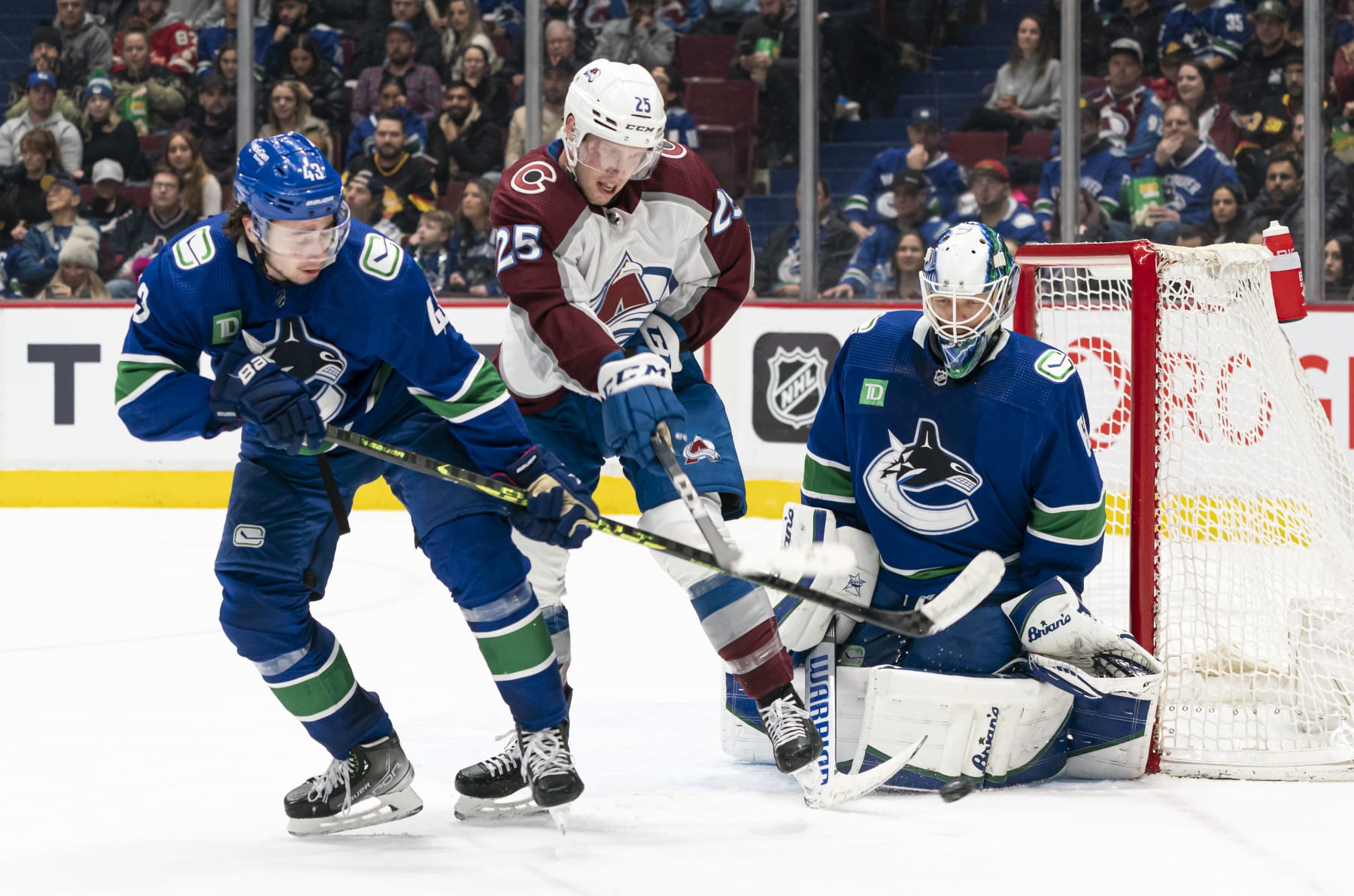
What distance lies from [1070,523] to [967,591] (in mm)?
228

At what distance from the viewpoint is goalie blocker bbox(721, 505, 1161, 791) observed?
2795 mm

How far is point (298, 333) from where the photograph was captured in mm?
2467

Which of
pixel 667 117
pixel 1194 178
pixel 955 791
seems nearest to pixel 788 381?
pixel 667 117

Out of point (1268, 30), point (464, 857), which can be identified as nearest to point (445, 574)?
point (464, 857)

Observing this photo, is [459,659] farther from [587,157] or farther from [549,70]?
[549,70]

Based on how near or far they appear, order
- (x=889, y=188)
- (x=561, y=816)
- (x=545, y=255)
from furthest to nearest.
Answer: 1. (x=889, y=188)
2. (x=545, y=255)
3. (x=561, y=816)

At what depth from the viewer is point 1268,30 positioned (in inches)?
243

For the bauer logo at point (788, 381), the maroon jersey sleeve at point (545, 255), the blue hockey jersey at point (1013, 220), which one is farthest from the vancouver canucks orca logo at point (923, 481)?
the blue hockey jersey at point (1013, 220)

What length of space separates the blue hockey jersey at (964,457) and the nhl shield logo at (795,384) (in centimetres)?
335

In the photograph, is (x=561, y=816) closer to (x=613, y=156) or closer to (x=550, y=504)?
(x=550, y=504)

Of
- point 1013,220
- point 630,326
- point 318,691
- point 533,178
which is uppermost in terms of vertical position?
point 1013,220

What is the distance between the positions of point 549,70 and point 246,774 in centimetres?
446

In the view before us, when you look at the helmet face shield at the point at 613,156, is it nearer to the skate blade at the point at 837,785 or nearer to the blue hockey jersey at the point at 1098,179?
the skate blade at the point at 837,785

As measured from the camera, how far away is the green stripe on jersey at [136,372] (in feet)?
7.88
